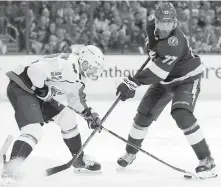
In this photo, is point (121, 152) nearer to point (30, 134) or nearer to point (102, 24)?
point (30, 134)

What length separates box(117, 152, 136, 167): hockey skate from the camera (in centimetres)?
404

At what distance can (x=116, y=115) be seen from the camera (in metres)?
6.48

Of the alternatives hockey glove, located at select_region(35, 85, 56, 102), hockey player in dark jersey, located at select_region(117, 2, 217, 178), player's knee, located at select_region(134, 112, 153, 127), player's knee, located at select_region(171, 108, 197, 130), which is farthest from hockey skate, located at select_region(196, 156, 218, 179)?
hockey glove, located at select_region(35, 85, 56, 102)

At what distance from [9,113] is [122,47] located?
2.15m

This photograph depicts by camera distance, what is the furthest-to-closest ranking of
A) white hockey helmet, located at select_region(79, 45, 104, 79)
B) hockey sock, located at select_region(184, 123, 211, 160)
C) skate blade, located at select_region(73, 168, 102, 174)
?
skate blade, located at select_region(73, 168, 102, 174) < hockey sock, located at select_region(184, 123, 211, 160) < white hockey helmet, located at select_region(79, 45, 104, 79)

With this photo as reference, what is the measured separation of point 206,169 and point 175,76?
64cm

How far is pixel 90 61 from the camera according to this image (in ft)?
11.4

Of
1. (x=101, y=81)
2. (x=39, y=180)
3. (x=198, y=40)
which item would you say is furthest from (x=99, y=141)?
(x=198, y=40)

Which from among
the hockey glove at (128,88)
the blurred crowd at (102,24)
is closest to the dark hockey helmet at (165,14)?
the hockey glove at (128,88)

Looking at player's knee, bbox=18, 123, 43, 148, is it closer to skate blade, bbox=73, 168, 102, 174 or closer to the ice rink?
the ice rink

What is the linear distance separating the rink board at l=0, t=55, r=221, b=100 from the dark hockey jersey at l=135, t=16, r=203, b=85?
3.86 m

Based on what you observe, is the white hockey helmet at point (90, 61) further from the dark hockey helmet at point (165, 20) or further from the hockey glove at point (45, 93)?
the dark hockey helmet at point (165, 20)

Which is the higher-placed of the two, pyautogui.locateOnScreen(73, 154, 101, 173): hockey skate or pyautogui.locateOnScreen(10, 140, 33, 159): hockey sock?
pyautogui.locateOnScreen(10, 140, 33, 159): hockey sock

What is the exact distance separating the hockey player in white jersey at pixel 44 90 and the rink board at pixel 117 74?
13.3 feet
